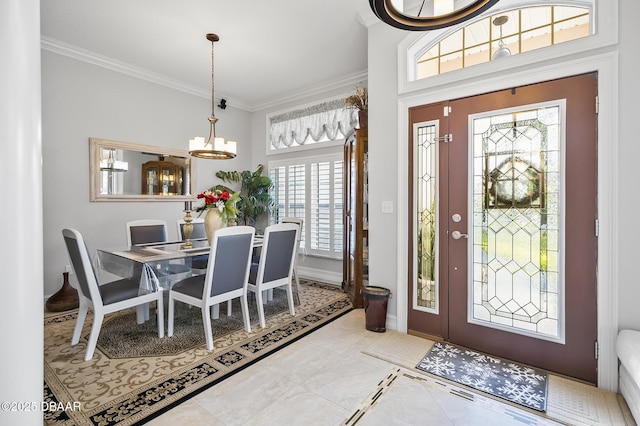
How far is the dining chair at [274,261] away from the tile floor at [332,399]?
78 cm

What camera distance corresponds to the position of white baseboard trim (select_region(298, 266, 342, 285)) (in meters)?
4.71

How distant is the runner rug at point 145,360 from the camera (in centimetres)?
182

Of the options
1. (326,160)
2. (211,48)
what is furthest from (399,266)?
(211,48)

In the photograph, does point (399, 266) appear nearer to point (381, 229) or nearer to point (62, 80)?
point (381, 229)

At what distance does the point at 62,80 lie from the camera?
3641 millimetres

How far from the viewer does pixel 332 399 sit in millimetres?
1903

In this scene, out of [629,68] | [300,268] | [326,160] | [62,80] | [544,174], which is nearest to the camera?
[629,68]

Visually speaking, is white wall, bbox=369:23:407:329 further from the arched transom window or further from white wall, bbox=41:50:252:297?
white wall, bbox=41:50:252:297

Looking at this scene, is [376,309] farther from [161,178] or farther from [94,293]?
[161,178]

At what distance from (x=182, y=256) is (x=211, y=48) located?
261cm

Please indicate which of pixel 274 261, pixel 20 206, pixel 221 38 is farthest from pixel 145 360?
pixel 221 38

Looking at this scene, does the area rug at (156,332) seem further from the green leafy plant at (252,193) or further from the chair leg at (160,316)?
the green leafy plant at (252,193)

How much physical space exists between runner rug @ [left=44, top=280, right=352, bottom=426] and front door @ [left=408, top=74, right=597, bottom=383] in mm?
1354

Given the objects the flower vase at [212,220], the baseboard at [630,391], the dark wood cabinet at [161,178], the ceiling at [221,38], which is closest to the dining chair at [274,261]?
the flower vase at [212,220]
